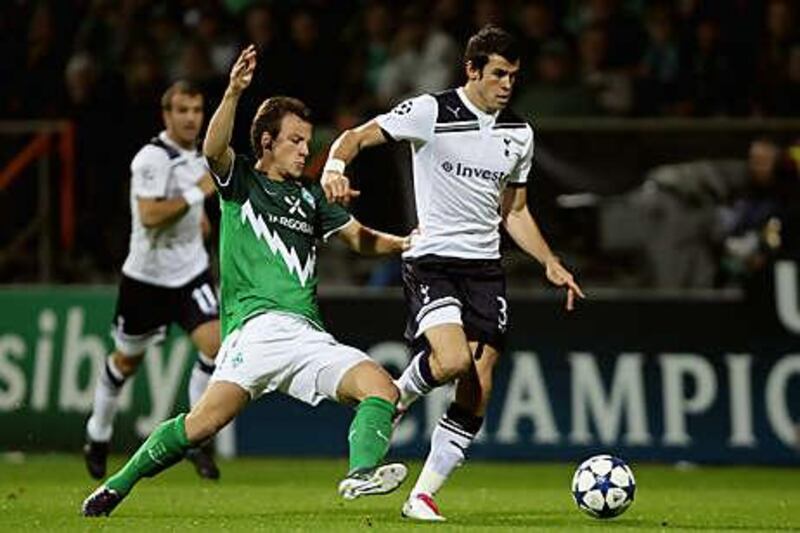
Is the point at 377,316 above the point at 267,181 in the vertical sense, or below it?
below

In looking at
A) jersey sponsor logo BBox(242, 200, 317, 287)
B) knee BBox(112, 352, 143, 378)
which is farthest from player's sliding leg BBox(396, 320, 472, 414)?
knee BBox(112, 352, 143, 378)

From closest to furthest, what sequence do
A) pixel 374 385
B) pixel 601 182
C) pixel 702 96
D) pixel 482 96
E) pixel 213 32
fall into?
pixel 374 385
pixel 482 96
pixel 601 182
pixel 702 96
pixel 213 32

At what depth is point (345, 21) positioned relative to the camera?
18.3 m

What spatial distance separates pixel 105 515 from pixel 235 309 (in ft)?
3.80

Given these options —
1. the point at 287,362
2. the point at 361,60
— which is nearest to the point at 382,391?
the point at 287,362

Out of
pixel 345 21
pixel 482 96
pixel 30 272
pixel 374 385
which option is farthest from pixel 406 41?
pixel 374 385

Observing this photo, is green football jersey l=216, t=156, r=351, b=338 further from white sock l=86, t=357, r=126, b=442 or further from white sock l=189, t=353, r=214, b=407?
white sock l=86, t=357, r=126, b=442

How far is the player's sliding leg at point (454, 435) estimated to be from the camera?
10.3 m

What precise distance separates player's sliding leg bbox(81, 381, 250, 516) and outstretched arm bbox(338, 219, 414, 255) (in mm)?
1023

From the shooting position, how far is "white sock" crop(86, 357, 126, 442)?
13.8m

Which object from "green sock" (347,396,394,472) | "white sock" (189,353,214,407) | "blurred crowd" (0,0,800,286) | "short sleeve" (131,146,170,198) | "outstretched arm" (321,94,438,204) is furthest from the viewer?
"blurred crowd" (0,0,800,286)

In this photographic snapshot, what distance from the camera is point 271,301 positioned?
10.0 metres

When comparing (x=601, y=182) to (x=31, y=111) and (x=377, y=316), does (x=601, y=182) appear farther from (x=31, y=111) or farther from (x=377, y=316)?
(x=31, y=111)

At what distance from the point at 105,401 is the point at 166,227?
1234mm
